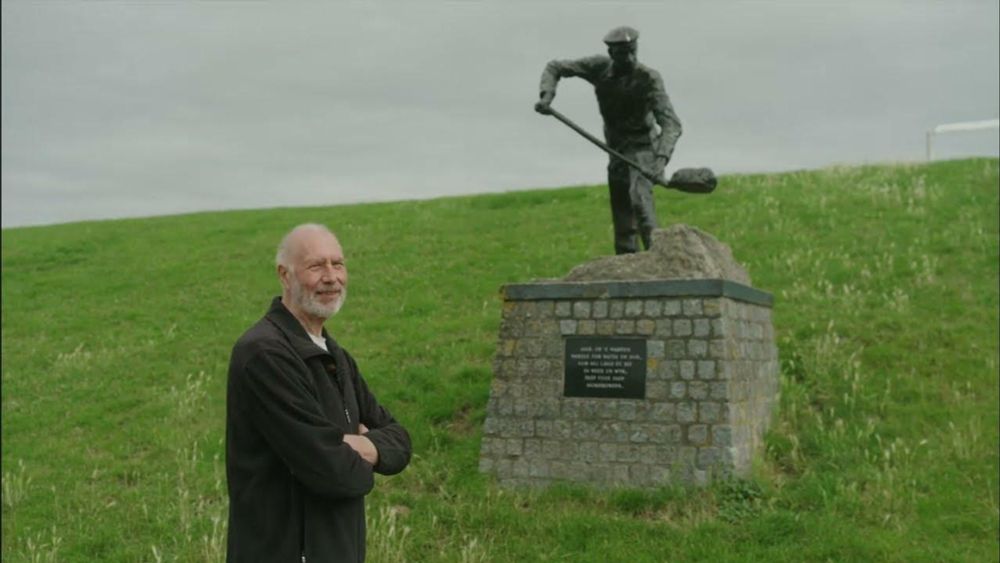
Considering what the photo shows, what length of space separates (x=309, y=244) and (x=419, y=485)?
21.4ft

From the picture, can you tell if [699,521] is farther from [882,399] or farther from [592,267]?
[882,399]

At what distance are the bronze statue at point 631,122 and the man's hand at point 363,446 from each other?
661 cm

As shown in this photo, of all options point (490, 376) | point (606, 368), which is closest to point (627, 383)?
point (606, 368)

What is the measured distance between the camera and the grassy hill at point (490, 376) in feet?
29.0

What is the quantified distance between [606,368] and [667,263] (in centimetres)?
124

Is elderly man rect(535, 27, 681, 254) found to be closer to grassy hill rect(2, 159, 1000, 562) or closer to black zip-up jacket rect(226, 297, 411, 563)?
grassy hill rect(2, 159, 1000, 562)

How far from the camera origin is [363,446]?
421 centimetres

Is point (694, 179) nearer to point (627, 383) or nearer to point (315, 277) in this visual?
point (627, 383)

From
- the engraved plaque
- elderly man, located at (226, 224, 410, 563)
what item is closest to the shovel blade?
the engraved plaque

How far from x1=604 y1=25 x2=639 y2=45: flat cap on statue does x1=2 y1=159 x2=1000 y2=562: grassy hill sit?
176 inches

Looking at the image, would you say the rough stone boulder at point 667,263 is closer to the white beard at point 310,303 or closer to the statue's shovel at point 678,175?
the statue's shovel at point 678,175

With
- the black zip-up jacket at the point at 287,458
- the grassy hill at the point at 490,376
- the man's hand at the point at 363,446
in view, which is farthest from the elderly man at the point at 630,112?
the black zip-up jacket at the point at 287,458

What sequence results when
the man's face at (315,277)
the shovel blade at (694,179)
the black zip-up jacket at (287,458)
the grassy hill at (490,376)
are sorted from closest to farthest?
1. the black zip-up jacket at (287,458)
2. the man's face at (315,277)
3. the grassy hill at (490,376)
4. the shovel blade at (694,179)

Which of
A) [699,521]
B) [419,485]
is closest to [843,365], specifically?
[699,521]
